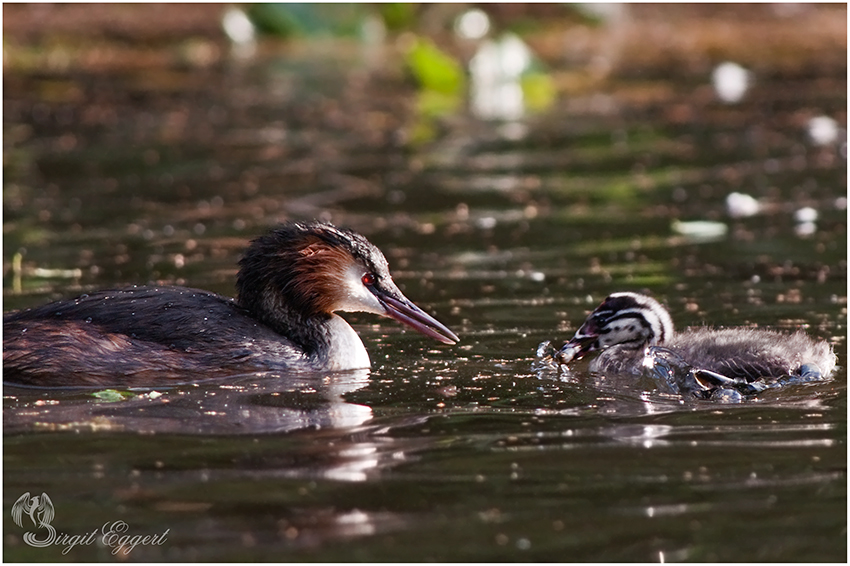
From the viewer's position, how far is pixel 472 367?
7.43m

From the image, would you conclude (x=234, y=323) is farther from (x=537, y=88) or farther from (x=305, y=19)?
(x=305, y=19)

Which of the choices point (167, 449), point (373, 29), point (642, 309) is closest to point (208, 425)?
point (167, 449)

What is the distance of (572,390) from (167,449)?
79.2 inches

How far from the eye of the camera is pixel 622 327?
24.9 ft

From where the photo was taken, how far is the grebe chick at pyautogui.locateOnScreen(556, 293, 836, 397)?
7.12 m

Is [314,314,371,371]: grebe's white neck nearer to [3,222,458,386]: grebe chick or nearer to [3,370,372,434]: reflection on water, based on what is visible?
[3,222,458,386]: grebe chick

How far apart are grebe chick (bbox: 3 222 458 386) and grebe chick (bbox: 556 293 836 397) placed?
0.81 meters

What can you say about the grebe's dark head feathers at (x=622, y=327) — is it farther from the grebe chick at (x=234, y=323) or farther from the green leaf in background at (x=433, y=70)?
the green leaf in background at (x=433, y=70)

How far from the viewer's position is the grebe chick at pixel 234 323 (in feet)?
23.2

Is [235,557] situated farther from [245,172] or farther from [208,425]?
[245,172]

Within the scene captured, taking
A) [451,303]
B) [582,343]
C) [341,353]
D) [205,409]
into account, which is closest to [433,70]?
[451,303]

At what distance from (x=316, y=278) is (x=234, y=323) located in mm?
497

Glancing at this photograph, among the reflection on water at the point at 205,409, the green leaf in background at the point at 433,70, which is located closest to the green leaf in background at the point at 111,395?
the reflection on water at the point at 205,409

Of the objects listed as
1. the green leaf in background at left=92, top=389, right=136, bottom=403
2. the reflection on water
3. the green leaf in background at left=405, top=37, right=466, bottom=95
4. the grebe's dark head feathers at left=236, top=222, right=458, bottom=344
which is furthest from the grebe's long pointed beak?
the green leaf in background at left=405, top=37, right=466, bottom=95
